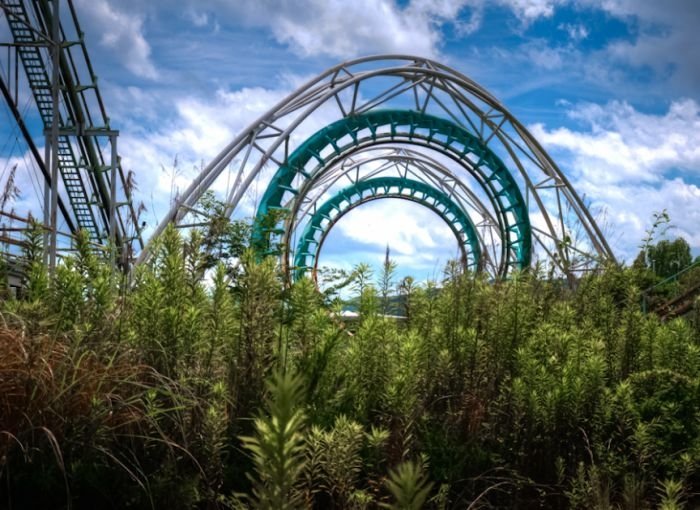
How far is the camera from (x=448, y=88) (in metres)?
18.1

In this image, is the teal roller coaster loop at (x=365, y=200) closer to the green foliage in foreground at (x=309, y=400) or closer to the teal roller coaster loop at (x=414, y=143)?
the teal roller coaster loop at (x=414, y=143)

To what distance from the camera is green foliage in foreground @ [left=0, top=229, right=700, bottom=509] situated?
2326 mm

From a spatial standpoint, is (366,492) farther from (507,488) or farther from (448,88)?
(448,88)

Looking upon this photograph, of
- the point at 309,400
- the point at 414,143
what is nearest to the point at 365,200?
the point at 414,143

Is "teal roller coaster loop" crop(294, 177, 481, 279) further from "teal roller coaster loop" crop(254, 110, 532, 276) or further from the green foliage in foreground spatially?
the green foliage in foreground

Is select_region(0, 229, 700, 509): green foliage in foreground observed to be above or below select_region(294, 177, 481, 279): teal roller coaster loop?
below

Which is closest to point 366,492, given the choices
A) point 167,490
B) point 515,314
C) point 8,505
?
point 167,490

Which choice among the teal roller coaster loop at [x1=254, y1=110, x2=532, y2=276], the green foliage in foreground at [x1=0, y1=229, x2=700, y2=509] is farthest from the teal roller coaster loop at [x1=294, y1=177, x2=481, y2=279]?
the green foliage in foreground at [x1=0, y1=229, x2=700, y2=509]

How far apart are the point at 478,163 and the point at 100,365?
17.6 metres

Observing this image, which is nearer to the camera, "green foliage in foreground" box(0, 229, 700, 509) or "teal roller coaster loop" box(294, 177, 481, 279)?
"green foliage in foreground" box(0, 229, 700, 509)

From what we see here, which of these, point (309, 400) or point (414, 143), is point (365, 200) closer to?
point (414, 143)

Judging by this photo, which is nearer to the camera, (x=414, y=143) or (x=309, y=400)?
(x=309, y=400)

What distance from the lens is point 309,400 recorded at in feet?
9.05

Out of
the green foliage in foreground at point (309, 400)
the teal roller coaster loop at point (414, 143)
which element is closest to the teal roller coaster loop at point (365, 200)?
the teal roller coaster loop at point (414, 143)
